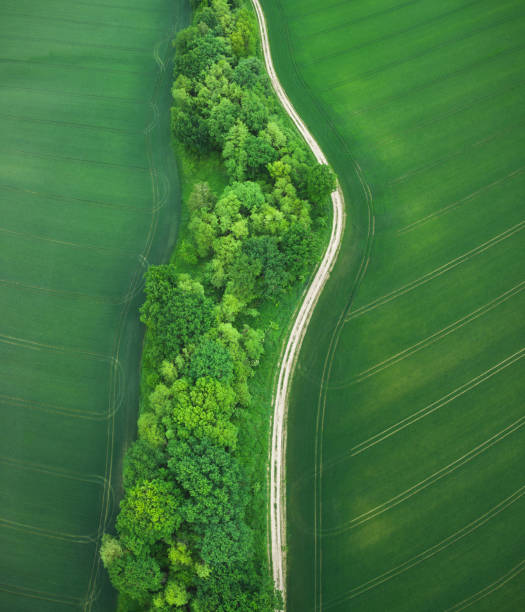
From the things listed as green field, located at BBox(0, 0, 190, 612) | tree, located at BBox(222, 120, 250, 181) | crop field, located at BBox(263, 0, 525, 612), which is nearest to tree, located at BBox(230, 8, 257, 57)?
crop field, located at BBox(263, 0, 525, 612)

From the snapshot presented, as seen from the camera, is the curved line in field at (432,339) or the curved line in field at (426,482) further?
the curved line in field at (432,339)

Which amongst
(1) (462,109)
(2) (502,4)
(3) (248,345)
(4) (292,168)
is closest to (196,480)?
(3) (248,345)

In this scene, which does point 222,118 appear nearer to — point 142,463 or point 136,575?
point 142,463

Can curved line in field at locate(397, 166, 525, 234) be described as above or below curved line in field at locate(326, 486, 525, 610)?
above

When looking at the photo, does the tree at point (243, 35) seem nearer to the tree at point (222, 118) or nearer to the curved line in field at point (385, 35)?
the curved line in field at point (385, 35)

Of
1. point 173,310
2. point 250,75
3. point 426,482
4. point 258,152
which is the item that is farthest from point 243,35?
point 426,482

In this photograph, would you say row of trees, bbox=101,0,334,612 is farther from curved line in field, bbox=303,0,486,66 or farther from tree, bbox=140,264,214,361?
curved line in field, bbox=303,0,486,66

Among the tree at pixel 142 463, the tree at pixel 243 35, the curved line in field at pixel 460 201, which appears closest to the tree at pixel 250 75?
the tree at pixel 243 35
